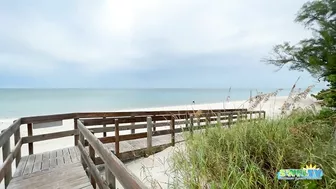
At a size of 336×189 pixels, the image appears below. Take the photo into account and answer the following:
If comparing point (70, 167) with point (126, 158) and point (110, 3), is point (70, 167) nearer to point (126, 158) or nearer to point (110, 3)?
point (126, 158)

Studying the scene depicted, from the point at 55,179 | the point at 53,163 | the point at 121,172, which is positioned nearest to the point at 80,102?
the point at 53,163

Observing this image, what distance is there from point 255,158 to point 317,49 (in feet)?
25.3

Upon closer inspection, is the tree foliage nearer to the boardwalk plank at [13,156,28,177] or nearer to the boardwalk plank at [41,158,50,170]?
the boardwalk plank at [41,158,50,170]

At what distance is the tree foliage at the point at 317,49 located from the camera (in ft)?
16.8

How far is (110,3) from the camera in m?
10.8

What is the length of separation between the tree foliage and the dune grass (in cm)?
182

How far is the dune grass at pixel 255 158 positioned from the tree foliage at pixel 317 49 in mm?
1819

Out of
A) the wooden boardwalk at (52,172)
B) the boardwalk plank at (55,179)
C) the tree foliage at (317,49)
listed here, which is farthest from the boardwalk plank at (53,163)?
the tree foliage at (317,49)

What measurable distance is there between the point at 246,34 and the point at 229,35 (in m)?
1.97

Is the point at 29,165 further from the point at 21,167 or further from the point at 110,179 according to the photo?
the point at 110,179

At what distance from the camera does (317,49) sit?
783 centimetres

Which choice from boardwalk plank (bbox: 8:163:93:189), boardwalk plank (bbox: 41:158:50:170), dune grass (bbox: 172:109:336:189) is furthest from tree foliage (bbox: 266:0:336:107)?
boardwalk plank (bbox: 41:158:50:170)

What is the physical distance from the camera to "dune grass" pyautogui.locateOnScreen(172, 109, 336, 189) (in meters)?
1.84

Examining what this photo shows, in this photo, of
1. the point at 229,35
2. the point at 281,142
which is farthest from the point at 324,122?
the point at 229,35
